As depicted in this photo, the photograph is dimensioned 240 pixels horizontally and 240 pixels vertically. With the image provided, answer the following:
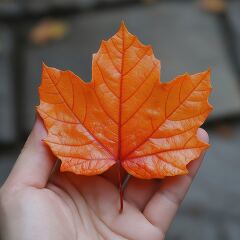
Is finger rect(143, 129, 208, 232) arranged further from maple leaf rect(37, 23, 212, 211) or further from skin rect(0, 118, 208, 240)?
maple leaf rect(37, 23, 212, 211)

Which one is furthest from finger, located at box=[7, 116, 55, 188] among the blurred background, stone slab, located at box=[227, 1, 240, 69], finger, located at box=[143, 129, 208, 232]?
stone slab, located at box=[227, 1, 240, 69]

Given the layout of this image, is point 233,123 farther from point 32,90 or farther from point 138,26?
point 32,90

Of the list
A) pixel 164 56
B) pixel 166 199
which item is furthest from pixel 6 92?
pixel 166 199

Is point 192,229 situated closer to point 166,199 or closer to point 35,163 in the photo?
point 166,199

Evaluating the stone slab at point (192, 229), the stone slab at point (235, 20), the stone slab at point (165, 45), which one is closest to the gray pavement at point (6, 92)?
the stone slab at point (165, 45)

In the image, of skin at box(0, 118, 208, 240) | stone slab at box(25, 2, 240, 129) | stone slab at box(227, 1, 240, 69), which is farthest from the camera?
stone slab at box(227, 1, 240, 69)

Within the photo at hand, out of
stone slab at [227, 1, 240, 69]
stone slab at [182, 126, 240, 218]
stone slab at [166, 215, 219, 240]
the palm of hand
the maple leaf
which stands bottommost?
stone slab at [166, 215, 219, 240]

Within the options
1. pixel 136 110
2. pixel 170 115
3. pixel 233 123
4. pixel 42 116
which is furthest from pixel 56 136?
pixel 233 123
